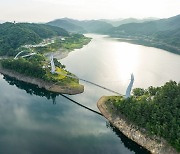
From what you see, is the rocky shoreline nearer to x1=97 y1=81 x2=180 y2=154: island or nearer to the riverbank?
the riverbank

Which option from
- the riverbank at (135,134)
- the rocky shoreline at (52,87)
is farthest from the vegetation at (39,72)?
the riverbank at (135,134)

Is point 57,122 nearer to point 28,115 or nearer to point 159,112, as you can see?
point 28,115

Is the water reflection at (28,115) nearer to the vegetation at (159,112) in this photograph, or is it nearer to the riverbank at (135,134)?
the riverbank at (135,134)

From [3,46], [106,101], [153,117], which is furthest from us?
[3,46]

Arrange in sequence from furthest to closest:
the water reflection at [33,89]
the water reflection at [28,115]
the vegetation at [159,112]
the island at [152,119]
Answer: the water reflection at [33,89] < the water reflection at [28,115] < the vegetation at [159,112] < the island at [152,119]

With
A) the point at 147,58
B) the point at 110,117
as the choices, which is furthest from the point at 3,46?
the point at 110,117

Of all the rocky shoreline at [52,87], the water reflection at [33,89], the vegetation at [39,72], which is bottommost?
the water reflection at [33,89]

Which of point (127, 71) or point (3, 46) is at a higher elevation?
point (3, 46)

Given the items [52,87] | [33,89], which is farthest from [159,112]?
[33,89]

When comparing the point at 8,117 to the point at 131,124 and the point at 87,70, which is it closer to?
the point at 131,124
